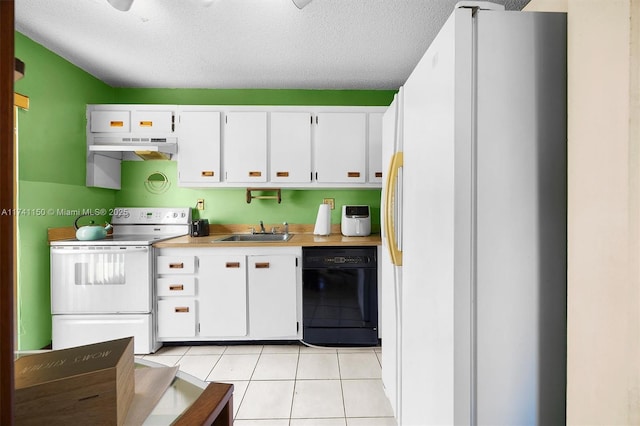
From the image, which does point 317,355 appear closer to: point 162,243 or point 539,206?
point 162,243

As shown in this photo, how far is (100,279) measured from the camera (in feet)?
8.58

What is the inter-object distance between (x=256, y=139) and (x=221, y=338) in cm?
179

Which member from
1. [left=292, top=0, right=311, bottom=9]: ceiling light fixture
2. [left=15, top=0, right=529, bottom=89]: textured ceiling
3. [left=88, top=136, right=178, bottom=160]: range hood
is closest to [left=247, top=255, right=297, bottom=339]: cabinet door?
[left=88, top=136, right=178, bottom=160]: range hood

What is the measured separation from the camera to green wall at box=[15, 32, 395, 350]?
2426 mm

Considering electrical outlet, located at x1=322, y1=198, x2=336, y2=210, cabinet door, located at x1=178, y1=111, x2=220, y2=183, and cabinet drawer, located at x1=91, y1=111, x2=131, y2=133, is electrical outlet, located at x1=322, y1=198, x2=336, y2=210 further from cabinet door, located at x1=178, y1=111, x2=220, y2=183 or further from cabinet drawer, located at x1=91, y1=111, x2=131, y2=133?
cabinet drawer, located at x1=91, y1=111, x2=131, y2=133

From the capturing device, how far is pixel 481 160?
0.88 m

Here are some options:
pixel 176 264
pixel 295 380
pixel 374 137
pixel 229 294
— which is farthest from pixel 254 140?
pixel 295 380

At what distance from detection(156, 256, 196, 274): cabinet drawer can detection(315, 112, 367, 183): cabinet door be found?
4.52 ft

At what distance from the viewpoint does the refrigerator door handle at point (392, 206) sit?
150 centimetres

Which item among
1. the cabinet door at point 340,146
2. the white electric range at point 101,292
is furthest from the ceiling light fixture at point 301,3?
the white electric range at point 101,292

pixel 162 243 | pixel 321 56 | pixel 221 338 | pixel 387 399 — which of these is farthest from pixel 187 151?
pixel 387 399

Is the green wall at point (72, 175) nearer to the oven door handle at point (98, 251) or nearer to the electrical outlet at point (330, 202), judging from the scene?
the electrical outlet at point (330, 202)

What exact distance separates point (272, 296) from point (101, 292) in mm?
1349

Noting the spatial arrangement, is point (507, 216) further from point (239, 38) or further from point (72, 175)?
point (72, 175)
